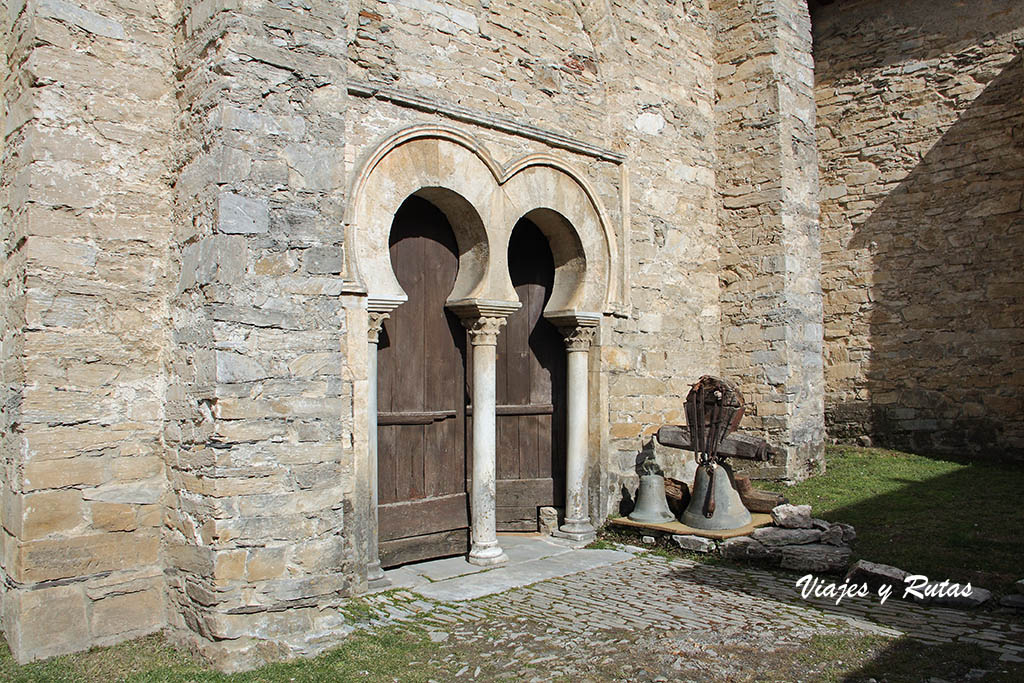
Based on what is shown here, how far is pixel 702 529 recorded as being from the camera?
265 inches

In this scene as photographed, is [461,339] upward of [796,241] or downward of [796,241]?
downward

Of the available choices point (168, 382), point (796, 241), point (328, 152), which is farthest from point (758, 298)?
point (168, 382)

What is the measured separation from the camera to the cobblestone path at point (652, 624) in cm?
423

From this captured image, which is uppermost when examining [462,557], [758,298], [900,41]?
[900,41]

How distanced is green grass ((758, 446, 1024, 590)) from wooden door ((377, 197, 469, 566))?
10.1ft

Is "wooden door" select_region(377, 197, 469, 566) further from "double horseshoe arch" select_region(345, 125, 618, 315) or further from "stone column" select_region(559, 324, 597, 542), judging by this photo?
"stone column" select_region(559, 324, 597, 542)

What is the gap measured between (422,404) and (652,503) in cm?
217

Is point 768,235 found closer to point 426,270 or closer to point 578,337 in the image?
point 578,337

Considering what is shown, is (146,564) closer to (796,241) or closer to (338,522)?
(338,522)

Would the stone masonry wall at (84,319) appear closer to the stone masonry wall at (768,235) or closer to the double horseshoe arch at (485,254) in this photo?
the double horseshoe arch at (485,254)

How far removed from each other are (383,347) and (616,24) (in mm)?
3839

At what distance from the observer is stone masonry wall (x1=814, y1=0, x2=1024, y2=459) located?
9.88m

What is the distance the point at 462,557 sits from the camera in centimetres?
649

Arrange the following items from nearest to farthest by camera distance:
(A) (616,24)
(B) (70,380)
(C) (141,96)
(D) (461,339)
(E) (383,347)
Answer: (B) (70,380)
(C) (141,96)
(E) (383,347)
(D) (461,339)
(A) (616,24)
